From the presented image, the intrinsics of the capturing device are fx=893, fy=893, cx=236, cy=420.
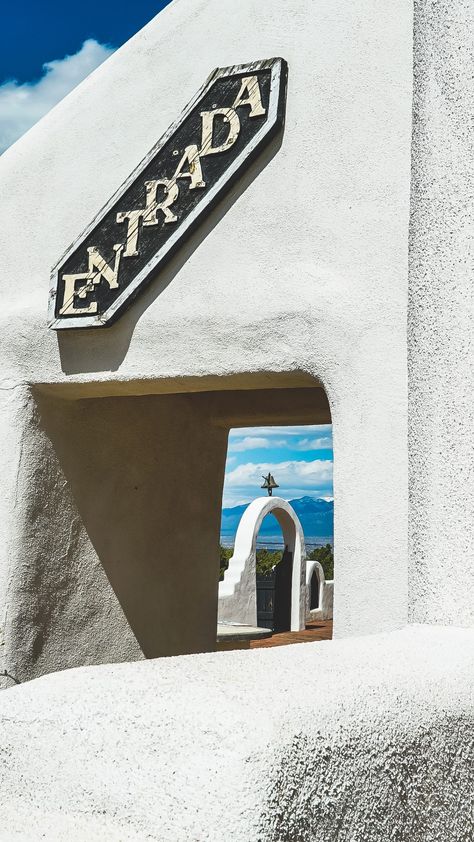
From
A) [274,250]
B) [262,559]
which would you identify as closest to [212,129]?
[274,250]

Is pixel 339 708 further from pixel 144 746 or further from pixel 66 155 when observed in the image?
pixel 66 155

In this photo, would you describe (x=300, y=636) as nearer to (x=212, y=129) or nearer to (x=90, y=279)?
(x=90, y=279)

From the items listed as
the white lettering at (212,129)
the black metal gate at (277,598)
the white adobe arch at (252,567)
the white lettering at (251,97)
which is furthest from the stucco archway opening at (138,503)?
the black metal gate at (277,598)

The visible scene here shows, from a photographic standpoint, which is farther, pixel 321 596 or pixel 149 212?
pixel 321 596

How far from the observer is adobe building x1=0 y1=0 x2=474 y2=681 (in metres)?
2.66

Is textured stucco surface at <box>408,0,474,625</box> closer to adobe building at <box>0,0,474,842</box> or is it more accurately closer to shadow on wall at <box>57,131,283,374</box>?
adobe building at <box>0,0,474,842</box>

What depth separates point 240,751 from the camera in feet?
4.50

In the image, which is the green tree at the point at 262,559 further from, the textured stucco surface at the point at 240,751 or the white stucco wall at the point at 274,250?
the textured stucco surface at the point at 240,751

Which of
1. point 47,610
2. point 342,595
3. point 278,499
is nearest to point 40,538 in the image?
point 47,610

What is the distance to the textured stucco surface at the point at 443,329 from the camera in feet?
7.95

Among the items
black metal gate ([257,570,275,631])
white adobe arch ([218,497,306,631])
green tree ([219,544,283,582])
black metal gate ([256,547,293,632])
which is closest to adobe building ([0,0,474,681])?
white adobe arch ([218,497,306,631])

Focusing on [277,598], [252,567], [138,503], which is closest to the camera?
[138,503]

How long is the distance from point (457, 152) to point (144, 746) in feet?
6.21

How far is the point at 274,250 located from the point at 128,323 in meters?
0.83
